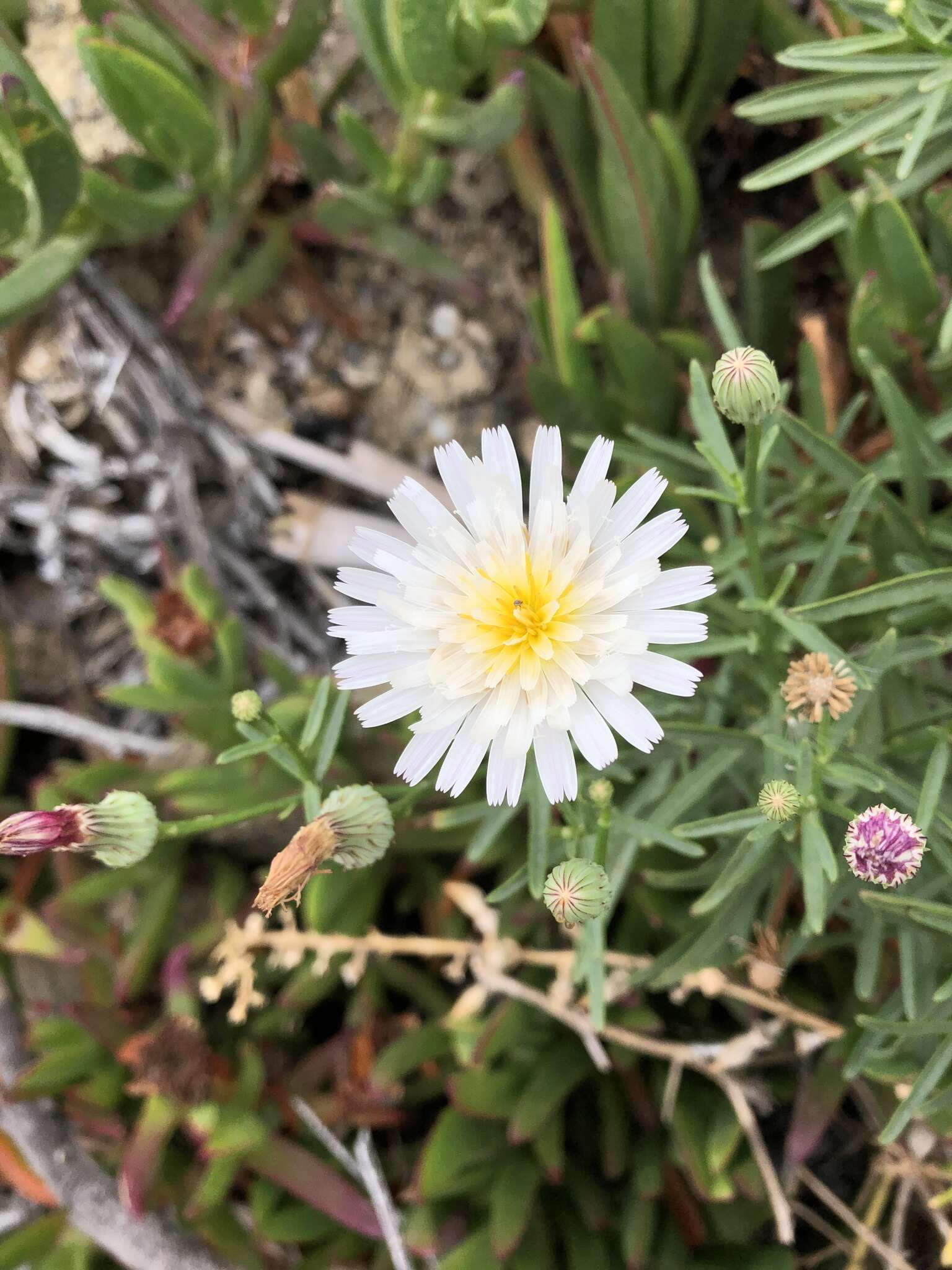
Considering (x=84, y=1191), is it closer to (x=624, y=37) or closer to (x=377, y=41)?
(x=377, y=41)

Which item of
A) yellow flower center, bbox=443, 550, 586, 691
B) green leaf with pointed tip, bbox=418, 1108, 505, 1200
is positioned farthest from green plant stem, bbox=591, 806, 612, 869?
green leaf with pointed tip, bbox=418, 1108, 505, 1200

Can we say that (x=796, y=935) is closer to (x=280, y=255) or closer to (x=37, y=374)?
(x=280, y=255)

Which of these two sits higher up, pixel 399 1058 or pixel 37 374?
pixel 37 374

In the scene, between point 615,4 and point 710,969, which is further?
point 615,4

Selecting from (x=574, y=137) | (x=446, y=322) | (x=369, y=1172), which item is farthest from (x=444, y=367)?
(x=369, y=1172)

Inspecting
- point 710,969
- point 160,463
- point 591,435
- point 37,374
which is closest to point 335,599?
point 160,463

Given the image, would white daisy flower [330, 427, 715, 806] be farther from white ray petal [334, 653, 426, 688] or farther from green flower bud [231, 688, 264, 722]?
green flower bud [231, 688, 264, 722]

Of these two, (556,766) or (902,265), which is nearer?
(556,766)
